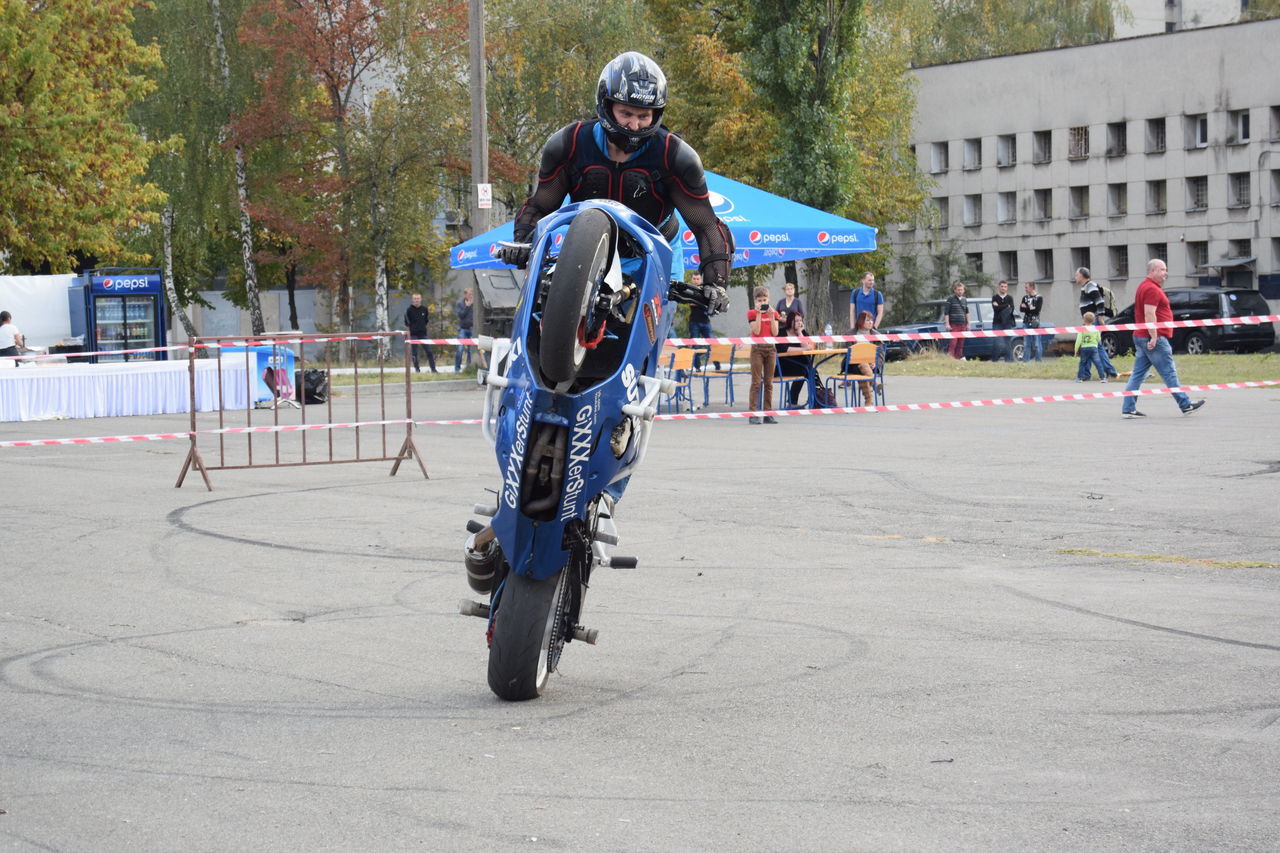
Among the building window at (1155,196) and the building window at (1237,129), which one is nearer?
the building window at (1237,129)

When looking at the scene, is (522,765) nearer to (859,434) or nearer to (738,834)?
(738,834)

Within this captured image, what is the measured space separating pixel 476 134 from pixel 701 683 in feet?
80.7

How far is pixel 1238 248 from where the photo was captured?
60.1 m

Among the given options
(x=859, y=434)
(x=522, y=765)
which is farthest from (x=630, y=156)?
(x=859, y=434)

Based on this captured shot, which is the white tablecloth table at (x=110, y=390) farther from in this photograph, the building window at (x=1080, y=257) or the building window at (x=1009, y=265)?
the building window at (x=1009, y=265)

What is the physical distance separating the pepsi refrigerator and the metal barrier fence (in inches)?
158

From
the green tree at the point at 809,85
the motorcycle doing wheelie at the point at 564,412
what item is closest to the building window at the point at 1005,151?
the green tree at the point at 809,85

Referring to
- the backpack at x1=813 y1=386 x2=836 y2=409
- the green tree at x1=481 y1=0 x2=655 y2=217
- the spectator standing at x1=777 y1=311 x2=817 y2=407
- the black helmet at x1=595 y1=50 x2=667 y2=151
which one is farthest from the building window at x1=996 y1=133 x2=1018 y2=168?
the black helmet at x1=595 y1=50 x2=667 y2=151

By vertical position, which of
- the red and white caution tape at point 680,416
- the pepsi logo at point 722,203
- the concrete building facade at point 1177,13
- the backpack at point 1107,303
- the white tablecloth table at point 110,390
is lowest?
the red and white caution tape at point 680,416

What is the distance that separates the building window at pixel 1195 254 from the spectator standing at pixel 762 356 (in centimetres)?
4472

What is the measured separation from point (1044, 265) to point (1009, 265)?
1699 mm

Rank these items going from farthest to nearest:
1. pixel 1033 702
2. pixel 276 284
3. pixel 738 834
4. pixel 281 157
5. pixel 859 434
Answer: pixel 276 284 < pixel 281 157 < pixel 859 434 < pixel 1033 702 < pixel 738 834

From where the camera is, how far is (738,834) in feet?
13.7

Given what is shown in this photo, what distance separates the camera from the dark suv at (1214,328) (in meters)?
39.9
